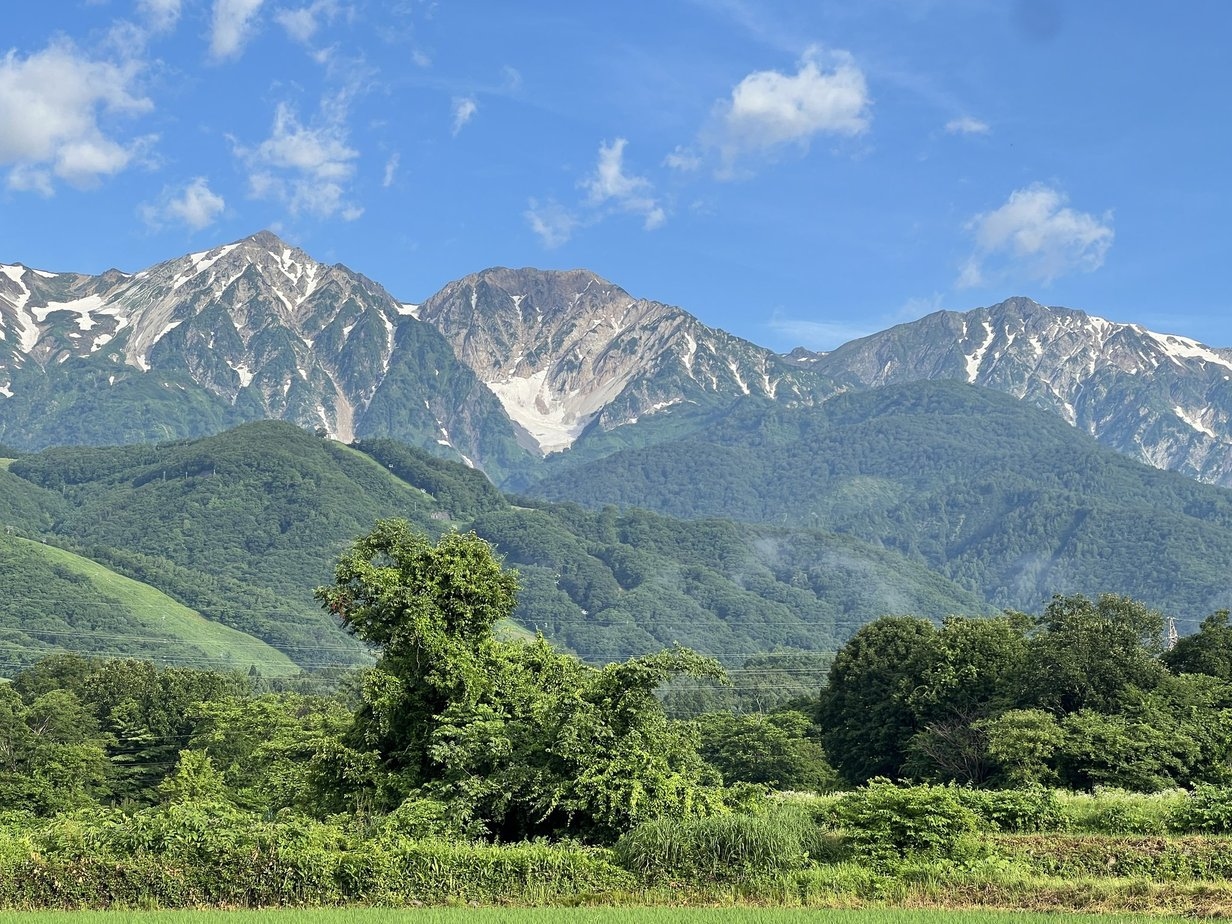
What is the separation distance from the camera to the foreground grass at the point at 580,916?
27.8 metres

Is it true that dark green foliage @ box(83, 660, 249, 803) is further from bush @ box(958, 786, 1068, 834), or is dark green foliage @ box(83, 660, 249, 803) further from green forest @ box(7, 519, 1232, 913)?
bush @ box(958, 786, 1068, 834)

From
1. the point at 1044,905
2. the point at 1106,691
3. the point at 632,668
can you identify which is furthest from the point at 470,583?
the point at 1106,691

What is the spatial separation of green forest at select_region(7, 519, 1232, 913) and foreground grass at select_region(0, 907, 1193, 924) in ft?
6.12

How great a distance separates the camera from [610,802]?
123ft

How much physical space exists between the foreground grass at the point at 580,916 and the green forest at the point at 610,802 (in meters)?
1.87

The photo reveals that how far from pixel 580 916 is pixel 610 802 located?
850 centimetres

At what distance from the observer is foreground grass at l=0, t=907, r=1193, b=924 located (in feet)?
91.2

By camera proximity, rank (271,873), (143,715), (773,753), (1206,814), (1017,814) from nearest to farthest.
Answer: (271,873)
(1206,814)
(1017,814)
(773,753)
(143,715)

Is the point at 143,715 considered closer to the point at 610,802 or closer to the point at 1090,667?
the point at 1090,667

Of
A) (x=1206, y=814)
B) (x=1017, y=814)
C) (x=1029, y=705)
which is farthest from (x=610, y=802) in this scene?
(x=1029, y=705)

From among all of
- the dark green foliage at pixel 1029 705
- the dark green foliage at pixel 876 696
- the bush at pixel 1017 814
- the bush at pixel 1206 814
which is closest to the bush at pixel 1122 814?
the bush at pixel 1206 814

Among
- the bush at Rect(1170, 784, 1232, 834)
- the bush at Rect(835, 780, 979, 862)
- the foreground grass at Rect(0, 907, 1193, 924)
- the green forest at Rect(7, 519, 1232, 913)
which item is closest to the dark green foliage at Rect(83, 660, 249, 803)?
the green forest at Rect(7, 519, 1232, 913)

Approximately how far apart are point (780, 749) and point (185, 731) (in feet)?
146

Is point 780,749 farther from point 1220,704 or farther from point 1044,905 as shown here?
point 1044,905
